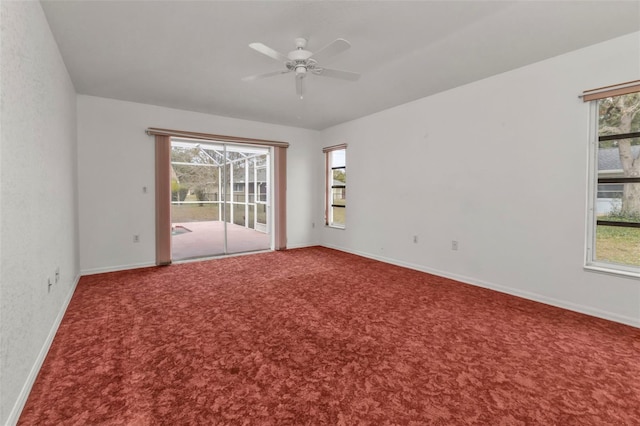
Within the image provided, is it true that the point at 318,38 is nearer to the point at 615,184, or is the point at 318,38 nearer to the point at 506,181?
the point at 506,181

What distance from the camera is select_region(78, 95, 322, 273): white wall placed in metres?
4.18

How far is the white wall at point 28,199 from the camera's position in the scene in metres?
1.47

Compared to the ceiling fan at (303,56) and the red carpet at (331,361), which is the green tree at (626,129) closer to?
the red carpet at (331,361)

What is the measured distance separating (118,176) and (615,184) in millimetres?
6225

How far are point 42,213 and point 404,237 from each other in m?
4.32

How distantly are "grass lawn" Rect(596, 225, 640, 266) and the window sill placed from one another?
0.09m

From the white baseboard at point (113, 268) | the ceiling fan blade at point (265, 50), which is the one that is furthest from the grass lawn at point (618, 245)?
the white baseboard at point (113, 268)

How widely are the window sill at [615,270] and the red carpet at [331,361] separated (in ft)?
1.52

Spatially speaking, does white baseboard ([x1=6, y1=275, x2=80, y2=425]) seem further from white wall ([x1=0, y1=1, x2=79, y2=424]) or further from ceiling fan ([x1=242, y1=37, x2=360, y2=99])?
ceiling fan ([x1=242, y1=37, x2=360, y2=99])

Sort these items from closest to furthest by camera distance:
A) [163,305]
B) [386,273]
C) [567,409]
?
[567,409], [163,305], [386,273]

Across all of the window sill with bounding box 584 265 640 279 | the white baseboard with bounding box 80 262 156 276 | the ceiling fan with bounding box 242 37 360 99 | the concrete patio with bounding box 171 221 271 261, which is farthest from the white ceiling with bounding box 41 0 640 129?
the concrete patio with bounding box 171 221 271 261

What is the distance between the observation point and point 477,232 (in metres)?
3.74

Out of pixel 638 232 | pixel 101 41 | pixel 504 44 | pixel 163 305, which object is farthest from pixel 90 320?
pixel 638 232

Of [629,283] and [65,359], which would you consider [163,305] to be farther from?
[629,283]
